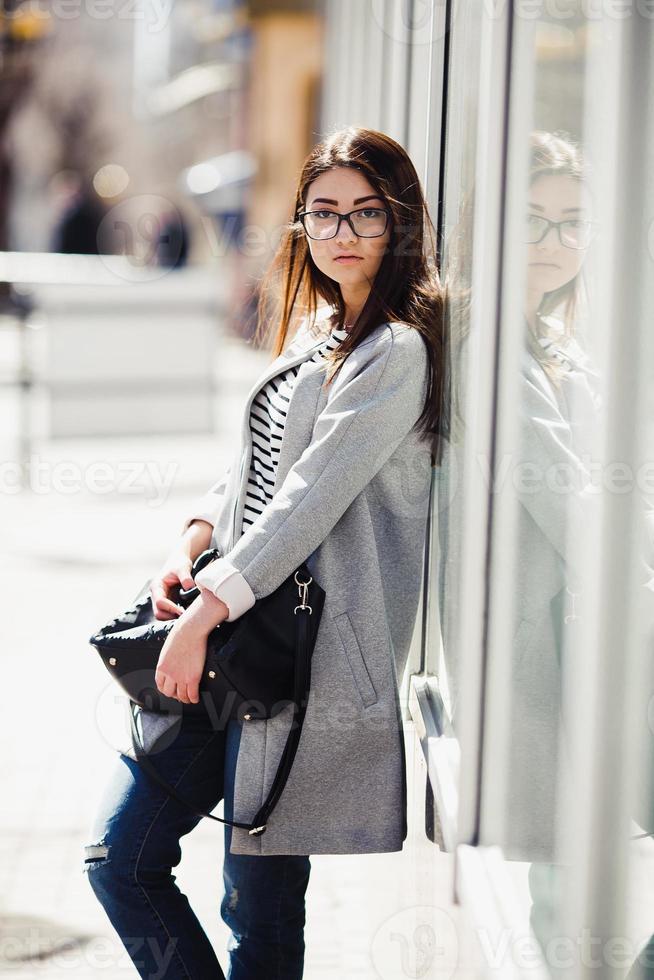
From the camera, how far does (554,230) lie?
70.3 inches

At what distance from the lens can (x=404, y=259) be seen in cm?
244

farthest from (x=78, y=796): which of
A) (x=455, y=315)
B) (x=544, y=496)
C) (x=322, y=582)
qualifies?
(x=544, y=496)

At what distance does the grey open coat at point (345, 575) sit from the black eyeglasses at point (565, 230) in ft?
1.28

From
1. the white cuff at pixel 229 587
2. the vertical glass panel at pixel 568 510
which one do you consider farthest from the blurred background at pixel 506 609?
the white cuff at pixel 229 587

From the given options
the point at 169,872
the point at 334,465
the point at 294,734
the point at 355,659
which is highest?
the point at 334,465

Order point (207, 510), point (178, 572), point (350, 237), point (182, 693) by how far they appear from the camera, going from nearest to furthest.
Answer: point (182, 693) < point (350, 237) < point (178, 572) < point (207, 510)

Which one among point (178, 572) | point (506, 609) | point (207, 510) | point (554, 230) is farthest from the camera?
point (207, 510)

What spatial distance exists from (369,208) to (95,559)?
17.0ft

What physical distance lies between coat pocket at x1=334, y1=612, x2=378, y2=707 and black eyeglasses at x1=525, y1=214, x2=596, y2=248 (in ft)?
2.28

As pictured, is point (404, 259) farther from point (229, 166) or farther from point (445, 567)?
point (229, 166)

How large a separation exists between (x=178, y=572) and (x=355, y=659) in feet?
1.46

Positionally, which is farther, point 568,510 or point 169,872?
point 169,872

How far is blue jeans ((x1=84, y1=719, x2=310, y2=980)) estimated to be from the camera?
235cm

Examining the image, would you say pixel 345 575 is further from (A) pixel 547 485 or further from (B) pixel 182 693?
(A) pixel 547 485
